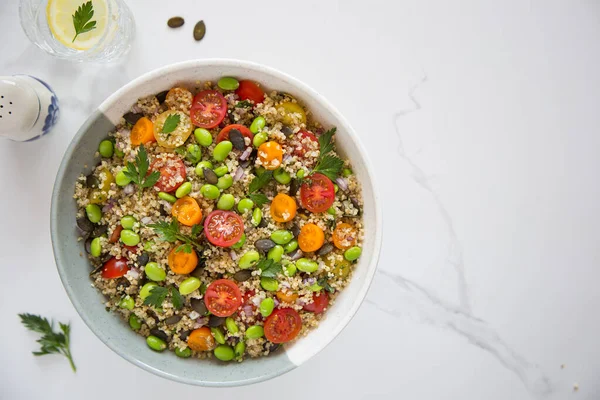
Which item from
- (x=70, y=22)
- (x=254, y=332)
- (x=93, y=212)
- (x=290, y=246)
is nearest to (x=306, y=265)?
(x=290, y=246)

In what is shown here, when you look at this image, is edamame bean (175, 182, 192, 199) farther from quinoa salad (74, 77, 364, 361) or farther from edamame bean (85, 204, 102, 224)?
edamame bean (85, 204, 102, 224)

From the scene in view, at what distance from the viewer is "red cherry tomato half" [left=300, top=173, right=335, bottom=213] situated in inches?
67.9

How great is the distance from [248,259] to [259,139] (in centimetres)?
38

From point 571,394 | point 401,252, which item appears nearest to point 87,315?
point 401,252

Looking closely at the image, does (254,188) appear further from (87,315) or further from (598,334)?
(598,334)

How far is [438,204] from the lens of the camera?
209cm

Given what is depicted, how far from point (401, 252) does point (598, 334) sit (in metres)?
0.96

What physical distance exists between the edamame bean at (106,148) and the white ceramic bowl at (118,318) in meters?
0.02

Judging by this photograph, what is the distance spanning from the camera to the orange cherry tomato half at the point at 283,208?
67.1 inches

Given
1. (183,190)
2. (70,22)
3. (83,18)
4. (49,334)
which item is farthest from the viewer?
(49,334)

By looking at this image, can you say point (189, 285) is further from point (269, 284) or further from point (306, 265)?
point (306, 265)

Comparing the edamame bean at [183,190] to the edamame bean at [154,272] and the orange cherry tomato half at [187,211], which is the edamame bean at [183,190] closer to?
the orange cherry tomato half at [187,211]

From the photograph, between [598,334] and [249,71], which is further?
[598,334]

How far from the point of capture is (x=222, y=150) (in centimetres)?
169
